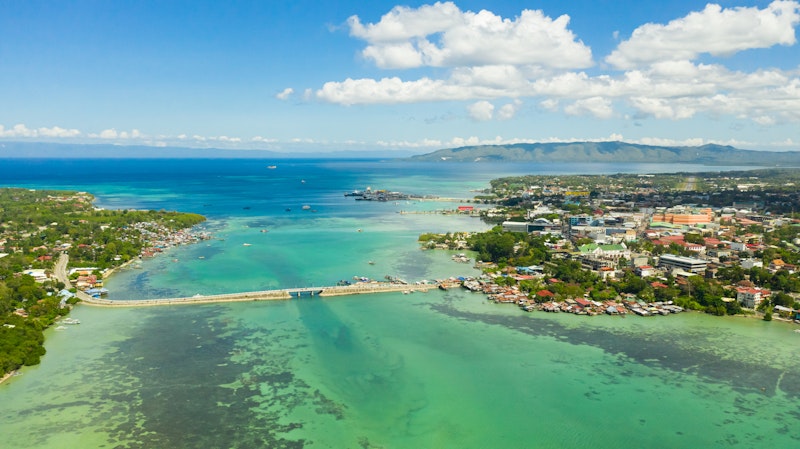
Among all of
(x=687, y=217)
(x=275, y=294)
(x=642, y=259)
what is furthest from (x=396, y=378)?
(x=687, y=217)

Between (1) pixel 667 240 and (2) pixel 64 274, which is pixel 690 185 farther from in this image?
(2) pixel 64 274

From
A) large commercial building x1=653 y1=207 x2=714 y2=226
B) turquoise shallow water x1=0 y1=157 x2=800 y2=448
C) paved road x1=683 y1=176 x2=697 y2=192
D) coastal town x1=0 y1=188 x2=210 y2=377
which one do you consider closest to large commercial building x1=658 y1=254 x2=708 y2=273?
turquoise shallow water x1=0 y1=157 x2=800 y2=448

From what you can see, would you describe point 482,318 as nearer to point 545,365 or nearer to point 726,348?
point 545,365

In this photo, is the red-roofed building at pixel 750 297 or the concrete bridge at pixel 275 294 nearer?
the red-roofed building at pixel 750 297

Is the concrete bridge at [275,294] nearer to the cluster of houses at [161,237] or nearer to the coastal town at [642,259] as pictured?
the coastal town at [642,259]

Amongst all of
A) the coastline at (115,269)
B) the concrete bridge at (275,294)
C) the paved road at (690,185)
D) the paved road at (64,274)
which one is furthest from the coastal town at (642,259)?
the paved road at (690,185)

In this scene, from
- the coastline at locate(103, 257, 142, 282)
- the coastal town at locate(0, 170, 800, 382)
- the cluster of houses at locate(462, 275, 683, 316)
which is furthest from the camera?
the coastline at locate(103, 257, 142, 282)

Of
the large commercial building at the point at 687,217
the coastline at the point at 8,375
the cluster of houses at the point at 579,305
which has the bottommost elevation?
the coastline at the point at 8,375

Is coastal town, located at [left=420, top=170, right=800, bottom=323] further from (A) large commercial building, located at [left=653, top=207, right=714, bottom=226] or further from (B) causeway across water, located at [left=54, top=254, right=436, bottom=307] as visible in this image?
(B) causeway across water, located at [left=54, top=254, right=436, bottom=307]
